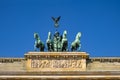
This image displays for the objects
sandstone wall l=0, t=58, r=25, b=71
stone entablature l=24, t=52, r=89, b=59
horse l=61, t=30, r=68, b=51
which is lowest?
sandstone wall l=0, t=58, r=25, b=71

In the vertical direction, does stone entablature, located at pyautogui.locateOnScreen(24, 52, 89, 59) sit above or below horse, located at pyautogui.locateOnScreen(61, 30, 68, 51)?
below

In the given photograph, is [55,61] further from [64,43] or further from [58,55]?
[64,43]

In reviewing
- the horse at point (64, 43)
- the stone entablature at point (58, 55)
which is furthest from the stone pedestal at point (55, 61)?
the horse at point (64, 43)

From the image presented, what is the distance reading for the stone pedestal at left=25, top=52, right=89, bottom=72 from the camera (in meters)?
49.5

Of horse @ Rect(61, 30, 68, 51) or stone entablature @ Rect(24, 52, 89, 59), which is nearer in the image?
stone entablature @ Rect(24, 52, 89, 59)

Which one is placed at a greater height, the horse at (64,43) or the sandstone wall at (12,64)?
the horse at (64,43)

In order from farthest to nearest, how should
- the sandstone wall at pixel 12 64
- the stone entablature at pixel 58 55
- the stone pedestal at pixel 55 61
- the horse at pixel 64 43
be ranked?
the horse at pixel 64 43
the sandstone wall at pixel 12 64
the stone entablature at pixel 58 55
the stone pedestal at pixel 55 61

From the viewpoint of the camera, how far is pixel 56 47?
50.5 metres

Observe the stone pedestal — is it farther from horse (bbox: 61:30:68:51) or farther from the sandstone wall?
horse (bbox: 61:30:68:51)

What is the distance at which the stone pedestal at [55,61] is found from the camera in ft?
162

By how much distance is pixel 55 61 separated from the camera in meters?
49.7

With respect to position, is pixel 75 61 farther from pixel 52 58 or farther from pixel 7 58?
pixel 7 58

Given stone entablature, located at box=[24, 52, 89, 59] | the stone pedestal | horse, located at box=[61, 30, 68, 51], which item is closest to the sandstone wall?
the stone pedestal

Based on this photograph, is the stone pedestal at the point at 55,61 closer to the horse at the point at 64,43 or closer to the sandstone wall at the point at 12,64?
the sandstone wall at the point at 12,64
